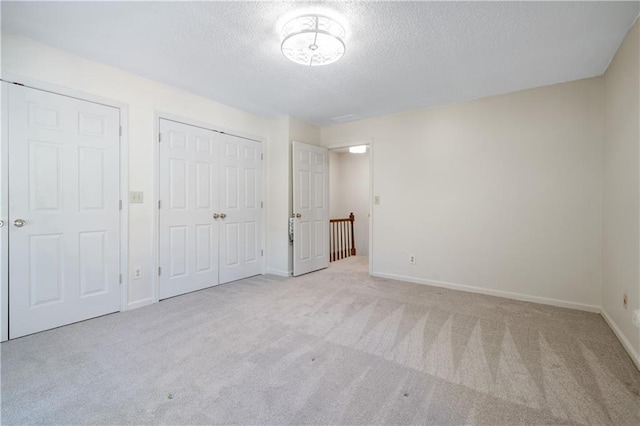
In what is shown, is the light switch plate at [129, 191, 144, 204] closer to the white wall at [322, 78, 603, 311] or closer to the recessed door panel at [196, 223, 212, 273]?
the recessed door panel at [196, 223, 212, 273]

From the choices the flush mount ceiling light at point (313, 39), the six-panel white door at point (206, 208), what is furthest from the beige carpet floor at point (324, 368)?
the flush mount ceiling light at point (313, 39)

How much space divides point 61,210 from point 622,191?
4.63 meters

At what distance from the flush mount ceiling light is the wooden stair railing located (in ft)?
12.4

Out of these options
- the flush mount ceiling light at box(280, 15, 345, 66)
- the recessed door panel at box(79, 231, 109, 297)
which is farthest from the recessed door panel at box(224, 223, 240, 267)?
the flush mount ceiling light at box(280, 15, 345, 66)

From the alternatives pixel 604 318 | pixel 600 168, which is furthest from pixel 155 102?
pixel 604 318

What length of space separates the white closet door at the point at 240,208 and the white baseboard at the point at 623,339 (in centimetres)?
387

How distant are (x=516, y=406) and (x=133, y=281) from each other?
3.29 m

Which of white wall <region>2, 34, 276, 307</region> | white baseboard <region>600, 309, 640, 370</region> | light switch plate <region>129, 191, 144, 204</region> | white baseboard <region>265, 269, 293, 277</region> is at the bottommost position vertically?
white baseboard <region>600, 309, 640, 370</region>

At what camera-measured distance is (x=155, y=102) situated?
10.1 feet

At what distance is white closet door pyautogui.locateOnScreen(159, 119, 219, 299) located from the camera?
3199 millimetres

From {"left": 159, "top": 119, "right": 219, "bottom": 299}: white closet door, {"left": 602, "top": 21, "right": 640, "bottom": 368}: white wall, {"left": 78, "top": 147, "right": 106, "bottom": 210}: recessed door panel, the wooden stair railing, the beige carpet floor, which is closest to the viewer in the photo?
the beige carpet floor

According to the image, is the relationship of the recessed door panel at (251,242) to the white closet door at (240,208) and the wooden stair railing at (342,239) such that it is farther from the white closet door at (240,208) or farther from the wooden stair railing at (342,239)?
the wooden stair railing at (342,239)

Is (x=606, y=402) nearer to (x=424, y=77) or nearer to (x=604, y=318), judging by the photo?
(x=604, y=318)

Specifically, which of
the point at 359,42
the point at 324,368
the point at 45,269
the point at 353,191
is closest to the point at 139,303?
the point at 45,269
